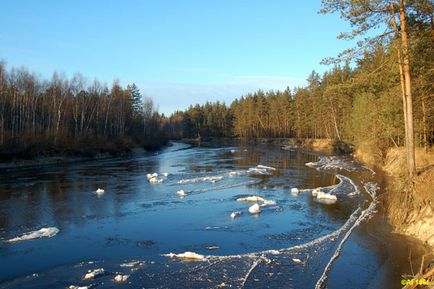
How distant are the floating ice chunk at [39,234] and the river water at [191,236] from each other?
303 mm

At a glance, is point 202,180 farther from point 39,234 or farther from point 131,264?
point 131,264

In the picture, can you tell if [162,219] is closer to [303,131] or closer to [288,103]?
[303,131]

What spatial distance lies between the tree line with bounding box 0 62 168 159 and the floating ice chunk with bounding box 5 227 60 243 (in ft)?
95.2

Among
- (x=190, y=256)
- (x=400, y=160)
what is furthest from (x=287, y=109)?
(x=190, y=256)

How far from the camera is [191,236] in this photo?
48.8 feet

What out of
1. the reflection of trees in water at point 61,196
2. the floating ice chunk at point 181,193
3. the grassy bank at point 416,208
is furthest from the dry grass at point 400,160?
the reflection of trees in water at point 61,196

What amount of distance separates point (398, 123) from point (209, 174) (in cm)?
1650

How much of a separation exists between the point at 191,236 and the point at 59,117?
4422 centimetres

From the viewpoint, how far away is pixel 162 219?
58.5ft

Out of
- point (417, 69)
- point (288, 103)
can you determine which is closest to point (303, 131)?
point (288, 103)

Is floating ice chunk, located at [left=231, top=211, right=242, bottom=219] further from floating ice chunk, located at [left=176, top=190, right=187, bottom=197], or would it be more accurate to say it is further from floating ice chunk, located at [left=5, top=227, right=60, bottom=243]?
floating ice chunk, located at [left=5, top=227, right=60, bottom=243]

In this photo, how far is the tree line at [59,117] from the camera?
153 feet

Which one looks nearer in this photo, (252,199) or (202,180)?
(252,199)

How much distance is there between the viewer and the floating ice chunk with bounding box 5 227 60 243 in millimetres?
14469
